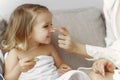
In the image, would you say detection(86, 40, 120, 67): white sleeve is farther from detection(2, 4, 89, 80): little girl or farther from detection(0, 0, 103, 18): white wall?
detection(0, 0, 103, 18): white wall

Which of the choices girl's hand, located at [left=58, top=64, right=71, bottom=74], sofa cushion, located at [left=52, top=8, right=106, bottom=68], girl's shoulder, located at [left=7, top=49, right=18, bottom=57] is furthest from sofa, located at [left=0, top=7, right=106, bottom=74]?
girl's shoulder, located at [left=7, top=49, right=18, bottom=57]

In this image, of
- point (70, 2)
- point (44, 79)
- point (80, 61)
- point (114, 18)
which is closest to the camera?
point (44, 79)

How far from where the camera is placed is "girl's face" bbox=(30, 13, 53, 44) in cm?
156

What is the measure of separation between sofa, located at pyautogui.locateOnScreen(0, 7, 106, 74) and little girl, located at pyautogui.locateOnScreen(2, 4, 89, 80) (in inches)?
5.1

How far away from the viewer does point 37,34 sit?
158 cm

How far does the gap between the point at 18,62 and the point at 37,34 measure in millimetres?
159

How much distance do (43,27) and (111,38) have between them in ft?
1.21

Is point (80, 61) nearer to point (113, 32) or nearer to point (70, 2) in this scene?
point (113, 32)

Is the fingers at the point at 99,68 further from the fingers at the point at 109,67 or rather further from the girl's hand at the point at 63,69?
the girl's hand at the point at 63,69

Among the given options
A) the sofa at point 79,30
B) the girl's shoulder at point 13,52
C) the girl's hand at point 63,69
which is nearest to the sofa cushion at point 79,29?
the sofa at point 79,30

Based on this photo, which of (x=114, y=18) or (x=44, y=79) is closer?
(x=44, y=79)

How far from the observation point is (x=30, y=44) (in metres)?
1.62

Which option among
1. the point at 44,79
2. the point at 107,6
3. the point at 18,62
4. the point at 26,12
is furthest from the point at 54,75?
the point at 107,6

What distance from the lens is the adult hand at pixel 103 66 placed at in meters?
1.46
